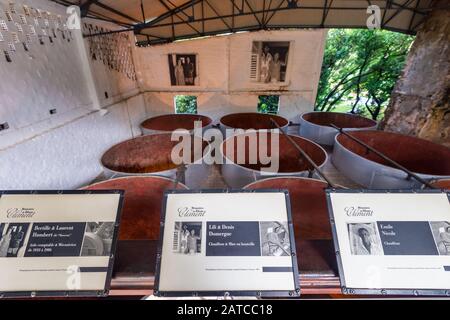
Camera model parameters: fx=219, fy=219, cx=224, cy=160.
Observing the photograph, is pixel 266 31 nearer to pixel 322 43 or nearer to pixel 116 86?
pixel 322 43

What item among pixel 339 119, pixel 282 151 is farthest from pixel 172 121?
pixel 339 119

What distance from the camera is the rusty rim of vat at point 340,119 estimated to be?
23.2 feet

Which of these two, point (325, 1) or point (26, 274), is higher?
point (325, 1)

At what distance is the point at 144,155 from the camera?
16.5 ft

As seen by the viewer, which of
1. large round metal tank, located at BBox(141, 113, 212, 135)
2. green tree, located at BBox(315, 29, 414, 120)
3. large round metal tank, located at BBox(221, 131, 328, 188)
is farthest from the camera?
green tree, located at BBox(315, 29, 414, 120)

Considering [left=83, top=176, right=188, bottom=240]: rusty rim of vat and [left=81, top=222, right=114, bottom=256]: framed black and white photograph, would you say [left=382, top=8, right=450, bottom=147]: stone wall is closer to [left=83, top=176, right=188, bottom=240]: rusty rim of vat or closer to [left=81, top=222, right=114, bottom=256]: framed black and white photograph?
[left=83, top=176, right=188, bottom=240]: rusty rim of vat

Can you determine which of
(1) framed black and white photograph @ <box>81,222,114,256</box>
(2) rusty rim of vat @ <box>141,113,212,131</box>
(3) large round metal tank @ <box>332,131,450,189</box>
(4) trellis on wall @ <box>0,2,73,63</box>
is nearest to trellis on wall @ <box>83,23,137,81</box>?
(4) trellis on wall @ <box>0,2,73,63</box>

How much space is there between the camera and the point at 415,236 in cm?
121

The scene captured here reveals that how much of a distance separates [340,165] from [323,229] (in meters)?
2.28

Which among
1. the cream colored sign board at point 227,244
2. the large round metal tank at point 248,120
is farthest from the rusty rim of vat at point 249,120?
the cream colored sign board at point 227,244

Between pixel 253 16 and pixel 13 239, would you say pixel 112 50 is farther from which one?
pixel 13 239

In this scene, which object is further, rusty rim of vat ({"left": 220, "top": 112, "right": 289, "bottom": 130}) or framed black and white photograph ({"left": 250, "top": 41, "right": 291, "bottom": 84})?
rusty rim of vat ({"left": 220, "top": 112, "right": 289, "bottom": 130})

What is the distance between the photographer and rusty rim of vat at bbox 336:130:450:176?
4.61 m
